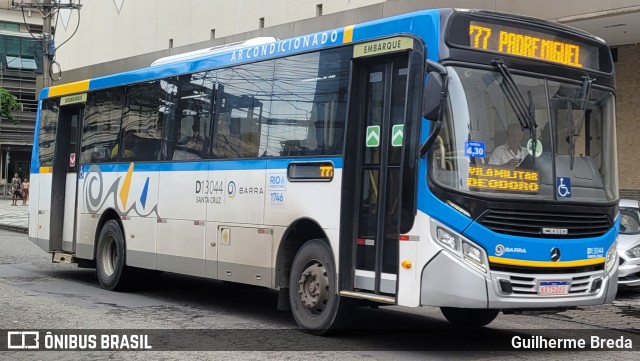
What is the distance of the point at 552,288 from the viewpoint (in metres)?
8.41

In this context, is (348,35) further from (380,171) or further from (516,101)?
(516,101)

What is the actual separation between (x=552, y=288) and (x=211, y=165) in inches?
196

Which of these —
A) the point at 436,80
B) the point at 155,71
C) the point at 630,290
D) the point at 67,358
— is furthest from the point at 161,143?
the point at 630,290

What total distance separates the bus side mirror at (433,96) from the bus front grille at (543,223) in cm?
108

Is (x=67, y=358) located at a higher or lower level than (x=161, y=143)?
lower

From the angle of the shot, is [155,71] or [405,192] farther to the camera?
[155,71]

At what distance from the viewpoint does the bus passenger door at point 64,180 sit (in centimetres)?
1505

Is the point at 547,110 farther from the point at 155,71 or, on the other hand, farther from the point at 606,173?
the point at 155,71

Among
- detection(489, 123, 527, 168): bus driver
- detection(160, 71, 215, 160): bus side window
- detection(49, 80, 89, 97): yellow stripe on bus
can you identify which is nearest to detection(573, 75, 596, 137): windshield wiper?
detection(489, 123, 527, 168): bus driver

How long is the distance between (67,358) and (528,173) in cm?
478

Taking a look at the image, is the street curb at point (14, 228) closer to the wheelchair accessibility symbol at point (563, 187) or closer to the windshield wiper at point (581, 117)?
the windshield wiper at point (581, 117)

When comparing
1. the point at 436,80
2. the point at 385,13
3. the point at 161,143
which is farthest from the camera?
the point at 385,13

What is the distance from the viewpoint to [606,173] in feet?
30.0

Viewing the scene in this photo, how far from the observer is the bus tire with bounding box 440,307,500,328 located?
10.3m
